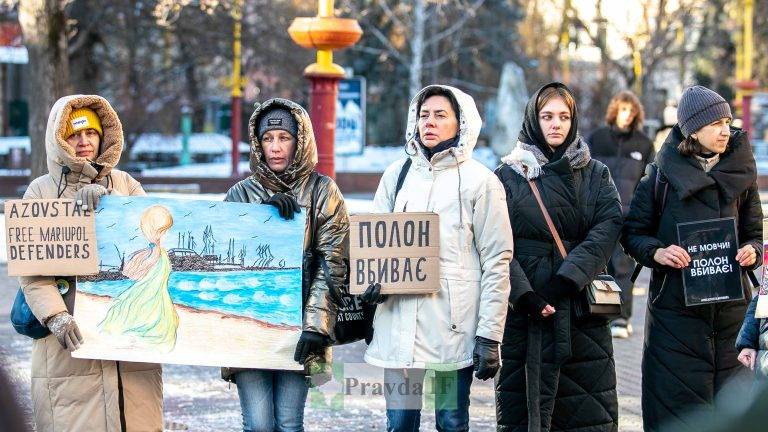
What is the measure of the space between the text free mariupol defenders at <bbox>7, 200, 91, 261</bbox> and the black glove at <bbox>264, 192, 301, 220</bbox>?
0.77 m

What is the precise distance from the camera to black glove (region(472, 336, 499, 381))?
15.9 feet

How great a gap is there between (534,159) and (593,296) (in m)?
0.67

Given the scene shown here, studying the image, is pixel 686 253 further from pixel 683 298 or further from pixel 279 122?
pixel 279 122

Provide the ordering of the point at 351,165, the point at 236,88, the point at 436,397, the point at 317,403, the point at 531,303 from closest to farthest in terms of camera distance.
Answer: the point at 436,397 → the point at 531,303 → the point at 317,403 → the point at 236,88 → the point at 351,165

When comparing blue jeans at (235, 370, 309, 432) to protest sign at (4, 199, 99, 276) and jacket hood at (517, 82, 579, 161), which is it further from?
jacket hood at (517, 82, 579, 161)

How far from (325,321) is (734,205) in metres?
1.98

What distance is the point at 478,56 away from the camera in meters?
42.9

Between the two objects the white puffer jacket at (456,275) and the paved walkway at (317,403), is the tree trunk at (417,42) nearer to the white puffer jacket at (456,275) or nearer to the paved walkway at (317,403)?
the paved walkway at (317,403)

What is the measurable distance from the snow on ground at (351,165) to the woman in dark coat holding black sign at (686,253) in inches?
1027

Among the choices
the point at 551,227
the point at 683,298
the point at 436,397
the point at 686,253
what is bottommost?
the point at 436,397

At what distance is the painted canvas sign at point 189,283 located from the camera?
495cm

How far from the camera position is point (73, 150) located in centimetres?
489

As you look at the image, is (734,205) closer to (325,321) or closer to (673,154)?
(673,154)

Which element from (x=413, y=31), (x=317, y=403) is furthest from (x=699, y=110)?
(x=413, y=31)
